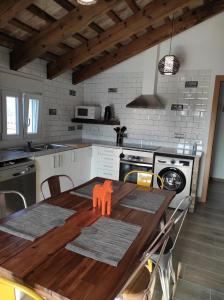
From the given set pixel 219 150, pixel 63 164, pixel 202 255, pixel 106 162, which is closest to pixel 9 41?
pixel 63 164

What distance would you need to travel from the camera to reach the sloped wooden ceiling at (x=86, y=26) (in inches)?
97.4

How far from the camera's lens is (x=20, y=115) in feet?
10.7

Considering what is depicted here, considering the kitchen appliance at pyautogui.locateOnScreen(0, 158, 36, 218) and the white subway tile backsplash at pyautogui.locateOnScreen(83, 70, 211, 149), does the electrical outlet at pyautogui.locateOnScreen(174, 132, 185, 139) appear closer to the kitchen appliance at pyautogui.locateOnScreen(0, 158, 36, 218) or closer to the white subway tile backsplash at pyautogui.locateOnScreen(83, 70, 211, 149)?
the white subway tile backsplash at pyautogui.locateOnScreen(83, 70, 211, 149)

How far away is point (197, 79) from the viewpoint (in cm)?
373

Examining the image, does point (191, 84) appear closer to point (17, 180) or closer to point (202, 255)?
point (202, 255)

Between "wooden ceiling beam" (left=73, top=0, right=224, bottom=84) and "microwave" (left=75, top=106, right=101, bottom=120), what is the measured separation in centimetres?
54

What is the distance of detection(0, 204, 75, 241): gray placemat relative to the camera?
1226 millimetres

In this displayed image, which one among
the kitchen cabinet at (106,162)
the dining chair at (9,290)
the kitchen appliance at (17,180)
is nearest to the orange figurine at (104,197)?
the dining chair at (9,290)

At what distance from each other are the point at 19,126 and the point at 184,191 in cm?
262

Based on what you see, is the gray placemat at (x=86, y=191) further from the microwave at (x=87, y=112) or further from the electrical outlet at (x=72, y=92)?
the electrical outlet at (x=72, y=92)

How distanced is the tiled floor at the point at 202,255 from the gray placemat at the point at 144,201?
738 mm

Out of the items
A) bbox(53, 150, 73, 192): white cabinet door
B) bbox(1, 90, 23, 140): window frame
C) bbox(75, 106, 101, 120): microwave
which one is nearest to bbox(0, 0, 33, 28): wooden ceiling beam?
bbox(1, 90, 23, 140): window frame

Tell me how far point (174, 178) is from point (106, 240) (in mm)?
2487

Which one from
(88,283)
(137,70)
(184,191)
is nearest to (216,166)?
(184,191)
